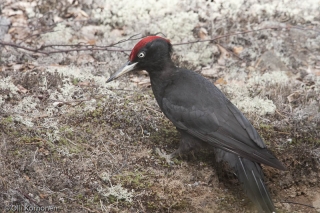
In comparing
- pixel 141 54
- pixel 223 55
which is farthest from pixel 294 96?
pixel 141 54

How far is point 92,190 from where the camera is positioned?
4.20 m

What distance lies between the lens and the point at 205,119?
4.67 meters

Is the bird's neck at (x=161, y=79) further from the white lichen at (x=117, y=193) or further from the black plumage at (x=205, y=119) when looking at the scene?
the white lichen at (x=117, y=193)

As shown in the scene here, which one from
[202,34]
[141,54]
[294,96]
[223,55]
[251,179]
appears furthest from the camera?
[202,34]

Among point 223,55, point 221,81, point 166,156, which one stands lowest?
point 166,156

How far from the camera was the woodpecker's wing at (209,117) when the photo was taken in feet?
14.6

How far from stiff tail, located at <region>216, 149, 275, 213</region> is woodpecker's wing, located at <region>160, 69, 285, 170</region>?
0.12 metres

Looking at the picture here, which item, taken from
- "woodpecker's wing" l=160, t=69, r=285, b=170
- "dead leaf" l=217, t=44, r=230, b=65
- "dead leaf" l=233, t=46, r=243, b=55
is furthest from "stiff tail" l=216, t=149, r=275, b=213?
"dead leaf" l=233, t=46, r=243, b=55

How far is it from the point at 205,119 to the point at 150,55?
36.3 inches

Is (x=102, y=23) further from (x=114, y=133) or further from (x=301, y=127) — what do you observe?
(x=301, y=127)

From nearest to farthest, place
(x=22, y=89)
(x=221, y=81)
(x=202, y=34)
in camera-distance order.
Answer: (x=22, y=89) → (x=221, y=81) → (x=202, y=34)

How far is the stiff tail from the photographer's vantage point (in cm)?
421

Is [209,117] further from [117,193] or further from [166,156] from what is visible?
[117,193]

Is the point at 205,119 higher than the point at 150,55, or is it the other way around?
the point at 150,55
